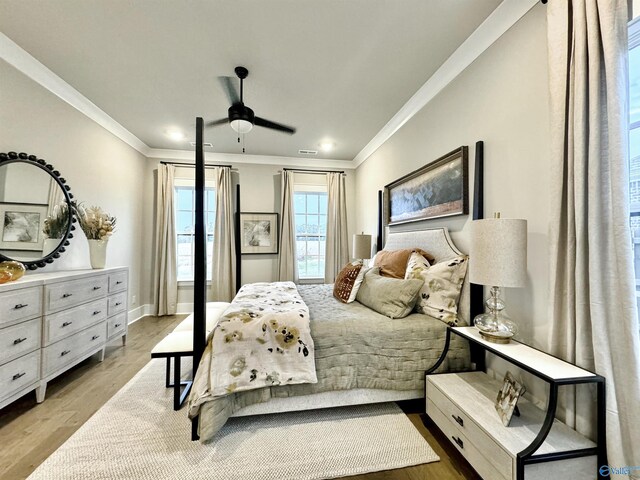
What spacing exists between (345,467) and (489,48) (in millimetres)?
2999

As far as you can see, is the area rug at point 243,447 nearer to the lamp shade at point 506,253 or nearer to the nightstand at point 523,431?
the nightstand at point 523,431

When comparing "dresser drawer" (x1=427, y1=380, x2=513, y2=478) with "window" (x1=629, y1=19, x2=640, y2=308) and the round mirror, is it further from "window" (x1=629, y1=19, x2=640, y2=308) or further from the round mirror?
the round mirror

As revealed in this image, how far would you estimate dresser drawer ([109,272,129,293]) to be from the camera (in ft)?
9.52

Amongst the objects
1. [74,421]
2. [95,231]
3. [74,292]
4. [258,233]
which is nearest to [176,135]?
[95,231]

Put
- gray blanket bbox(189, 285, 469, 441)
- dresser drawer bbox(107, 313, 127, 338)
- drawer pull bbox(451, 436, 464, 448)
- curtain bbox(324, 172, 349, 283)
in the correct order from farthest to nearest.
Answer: curtain bbox(324, 172, 349, 283) < dresser drawer bbox(107, 313, 127, 338) < gray blanket bbox(189, 285, 469, 441) < drawer pull bbox(451, 436, 464, 448)

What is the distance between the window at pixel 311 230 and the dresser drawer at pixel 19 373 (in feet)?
Result: 11.7

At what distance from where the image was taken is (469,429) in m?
1.37

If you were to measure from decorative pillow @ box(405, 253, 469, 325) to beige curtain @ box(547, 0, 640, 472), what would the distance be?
0.65 metres

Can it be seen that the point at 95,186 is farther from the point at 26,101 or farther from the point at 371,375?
the point at 371,375

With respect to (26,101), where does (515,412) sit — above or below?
below

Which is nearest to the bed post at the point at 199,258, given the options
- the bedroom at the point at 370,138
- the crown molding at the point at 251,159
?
the bedroom at the point at 370,138

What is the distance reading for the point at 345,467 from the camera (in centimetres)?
145

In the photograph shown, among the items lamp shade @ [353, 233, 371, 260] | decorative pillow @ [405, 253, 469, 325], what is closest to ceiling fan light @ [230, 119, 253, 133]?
decorative pillow @ [405, 253, 469, 325]

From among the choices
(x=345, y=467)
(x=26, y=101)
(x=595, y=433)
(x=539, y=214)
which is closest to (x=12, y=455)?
(x=345, y=467)
